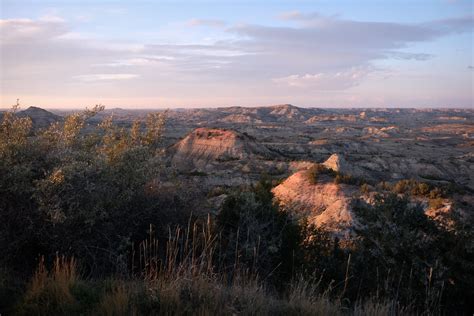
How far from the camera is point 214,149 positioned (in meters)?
50.4

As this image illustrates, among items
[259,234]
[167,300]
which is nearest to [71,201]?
[167,300]

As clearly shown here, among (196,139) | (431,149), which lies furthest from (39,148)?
(431,149)

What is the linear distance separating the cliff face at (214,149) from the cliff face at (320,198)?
22.8m

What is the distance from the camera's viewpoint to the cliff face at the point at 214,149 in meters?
47.9

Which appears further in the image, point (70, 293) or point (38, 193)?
point (38, 193)

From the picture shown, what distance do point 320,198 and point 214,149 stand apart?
97.8ft

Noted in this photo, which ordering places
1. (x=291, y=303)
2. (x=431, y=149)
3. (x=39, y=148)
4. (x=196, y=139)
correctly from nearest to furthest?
1. (x=291, y=303)
2. (x=39, y=148)
3. (x=196, y=139)
4. (x=431, y=149)

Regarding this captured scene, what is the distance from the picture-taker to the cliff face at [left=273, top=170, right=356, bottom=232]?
17098 mm

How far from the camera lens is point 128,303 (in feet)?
14.7

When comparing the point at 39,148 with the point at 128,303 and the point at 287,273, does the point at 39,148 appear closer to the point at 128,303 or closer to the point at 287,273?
the point at 128,303

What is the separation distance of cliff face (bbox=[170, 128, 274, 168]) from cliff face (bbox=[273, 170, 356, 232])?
74.9ft

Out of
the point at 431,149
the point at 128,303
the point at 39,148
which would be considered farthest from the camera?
the point at 431,149

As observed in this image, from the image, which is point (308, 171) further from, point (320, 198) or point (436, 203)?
point (436, 203)

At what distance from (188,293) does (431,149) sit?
8273 centimetres
